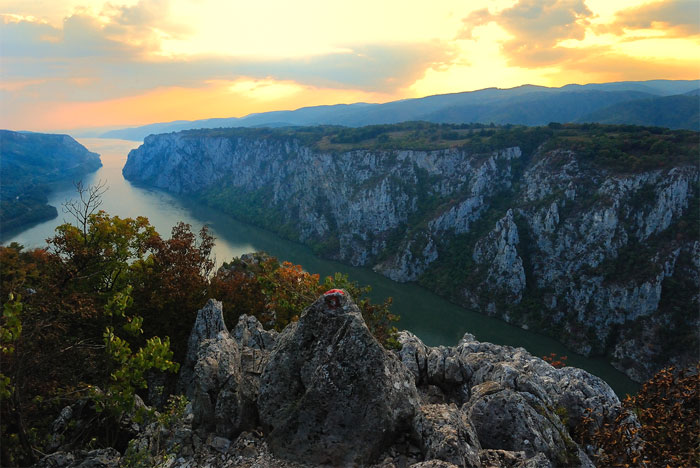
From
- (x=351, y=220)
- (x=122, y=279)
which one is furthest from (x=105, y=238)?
(x=351, y=220)

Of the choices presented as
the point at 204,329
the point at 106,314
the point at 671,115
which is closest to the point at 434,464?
the point at 106,314

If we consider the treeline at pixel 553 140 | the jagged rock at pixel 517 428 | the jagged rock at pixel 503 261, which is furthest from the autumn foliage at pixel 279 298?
the treeline at pixel 553 140

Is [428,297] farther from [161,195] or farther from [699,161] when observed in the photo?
[161,195]

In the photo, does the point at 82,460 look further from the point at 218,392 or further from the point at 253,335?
the point at 253,335

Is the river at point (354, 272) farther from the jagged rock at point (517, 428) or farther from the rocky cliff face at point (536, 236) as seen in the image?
the jagged rock at point (517, 428)

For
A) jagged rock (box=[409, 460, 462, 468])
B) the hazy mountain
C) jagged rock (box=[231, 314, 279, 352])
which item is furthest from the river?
the hazy mountain

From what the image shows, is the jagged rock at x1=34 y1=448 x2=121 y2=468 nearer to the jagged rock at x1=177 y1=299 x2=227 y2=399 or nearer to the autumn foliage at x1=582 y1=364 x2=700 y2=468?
the jagged rock at x1=177 y1=299 x2=227 y2=399
